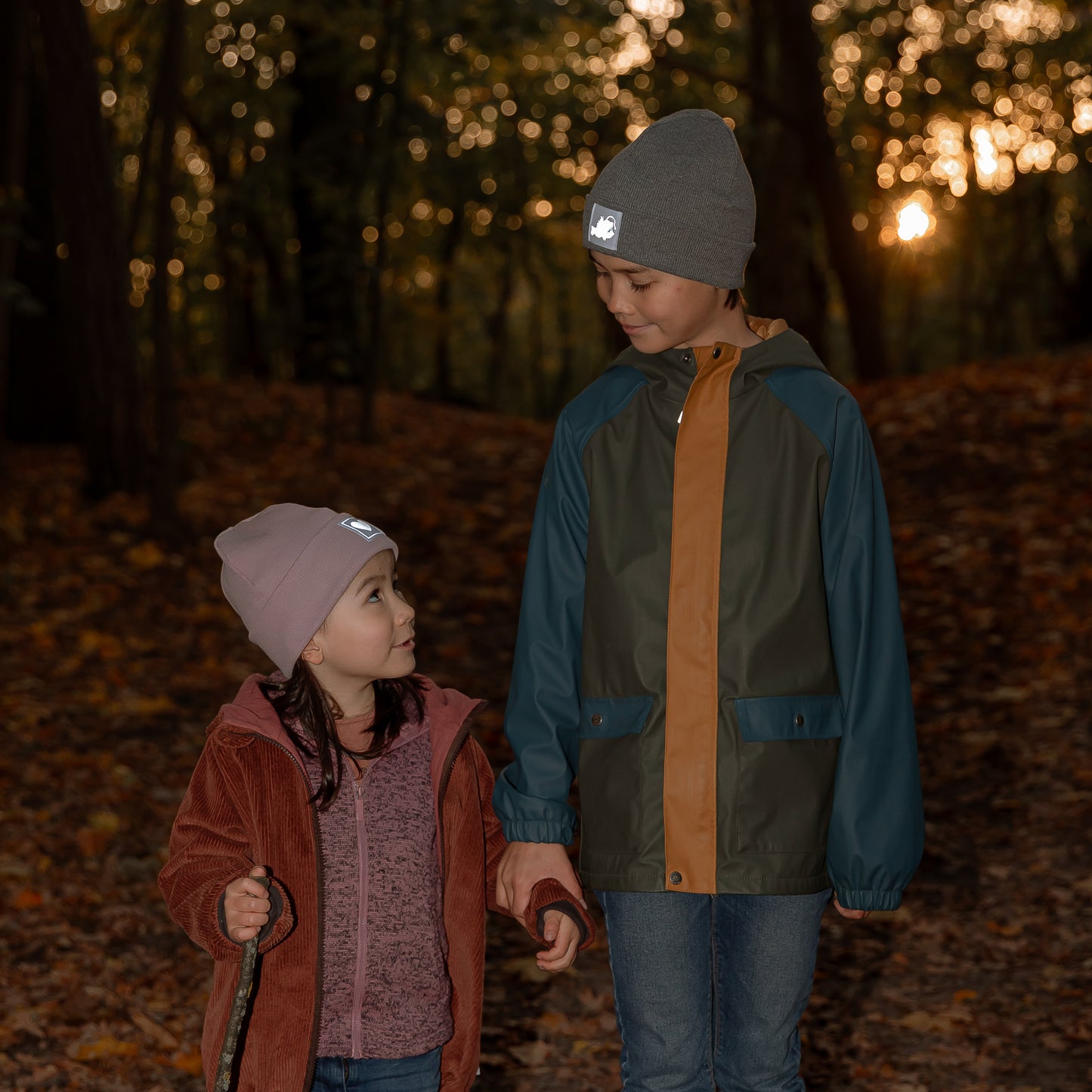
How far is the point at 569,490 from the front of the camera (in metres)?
2.55

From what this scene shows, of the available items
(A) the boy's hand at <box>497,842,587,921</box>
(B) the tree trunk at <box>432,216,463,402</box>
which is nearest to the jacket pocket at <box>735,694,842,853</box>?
(A) the boy's hand at <box>497,842,587,921</box>

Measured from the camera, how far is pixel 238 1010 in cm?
219

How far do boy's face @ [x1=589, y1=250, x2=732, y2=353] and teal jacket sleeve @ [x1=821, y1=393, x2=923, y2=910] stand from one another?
0.99 ft

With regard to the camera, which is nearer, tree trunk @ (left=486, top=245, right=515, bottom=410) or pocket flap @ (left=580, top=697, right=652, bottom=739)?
pocket flap @ (left=580, top=697, right=652, bottom=739)

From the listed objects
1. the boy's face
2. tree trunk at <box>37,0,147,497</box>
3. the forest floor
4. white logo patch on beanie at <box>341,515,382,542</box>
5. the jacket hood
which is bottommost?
the forest floor

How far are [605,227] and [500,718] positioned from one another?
5267mm

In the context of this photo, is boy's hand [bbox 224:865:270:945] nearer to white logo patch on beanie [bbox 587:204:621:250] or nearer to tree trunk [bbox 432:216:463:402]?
white logo patch on beanie [bbox 587:204:621:250]

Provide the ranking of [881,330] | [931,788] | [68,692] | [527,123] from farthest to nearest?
[527,123]
[881,330]
[68,692]
[931,788]

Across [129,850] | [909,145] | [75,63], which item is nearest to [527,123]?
[909,145]

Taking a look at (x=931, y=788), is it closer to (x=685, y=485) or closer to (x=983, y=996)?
(x=983, y=996)

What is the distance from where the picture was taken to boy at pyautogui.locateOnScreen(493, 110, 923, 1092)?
237 cm

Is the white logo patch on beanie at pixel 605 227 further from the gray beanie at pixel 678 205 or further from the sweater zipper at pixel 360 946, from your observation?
the sweater zipper at pixel 360 946

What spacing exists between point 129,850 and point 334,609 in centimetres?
378

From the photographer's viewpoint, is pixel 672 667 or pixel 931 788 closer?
pixel 672 667
